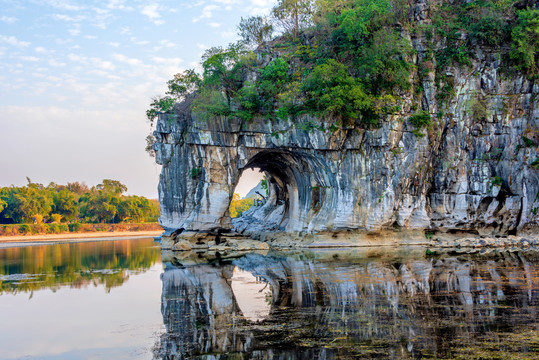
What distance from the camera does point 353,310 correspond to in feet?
33.8

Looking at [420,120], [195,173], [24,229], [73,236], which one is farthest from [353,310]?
[24,229]

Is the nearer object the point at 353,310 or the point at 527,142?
the point at 353,310

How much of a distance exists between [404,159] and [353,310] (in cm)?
2017

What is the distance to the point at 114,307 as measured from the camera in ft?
40.5

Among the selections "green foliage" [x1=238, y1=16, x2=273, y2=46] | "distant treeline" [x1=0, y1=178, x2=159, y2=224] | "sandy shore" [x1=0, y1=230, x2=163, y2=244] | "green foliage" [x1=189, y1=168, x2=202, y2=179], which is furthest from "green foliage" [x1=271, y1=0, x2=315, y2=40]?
"distant treeline" [x1=0, y1=178, x2=159, y2=224]

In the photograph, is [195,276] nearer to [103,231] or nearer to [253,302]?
[253,302]

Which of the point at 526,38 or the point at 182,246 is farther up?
the point at 526,38

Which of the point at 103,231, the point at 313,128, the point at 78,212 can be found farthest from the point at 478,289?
the point at 78,212

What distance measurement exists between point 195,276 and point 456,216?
19235 mm

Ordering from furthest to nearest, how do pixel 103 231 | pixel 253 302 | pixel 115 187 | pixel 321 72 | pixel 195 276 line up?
pixel 115 187
pixel 103 231
pixel 321 72
pixel 195 276
pixel 253 302

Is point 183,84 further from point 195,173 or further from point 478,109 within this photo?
point 478,109

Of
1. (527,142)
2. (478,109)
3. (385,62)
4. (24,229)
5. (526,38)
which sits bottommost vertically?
(24,229)

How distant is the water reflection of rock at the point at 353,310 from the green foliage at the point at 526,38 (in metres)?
16.0

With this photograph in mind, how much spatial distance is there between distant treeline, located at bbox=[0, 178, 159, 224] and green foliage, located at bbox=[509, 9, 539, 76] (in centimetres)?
4999
